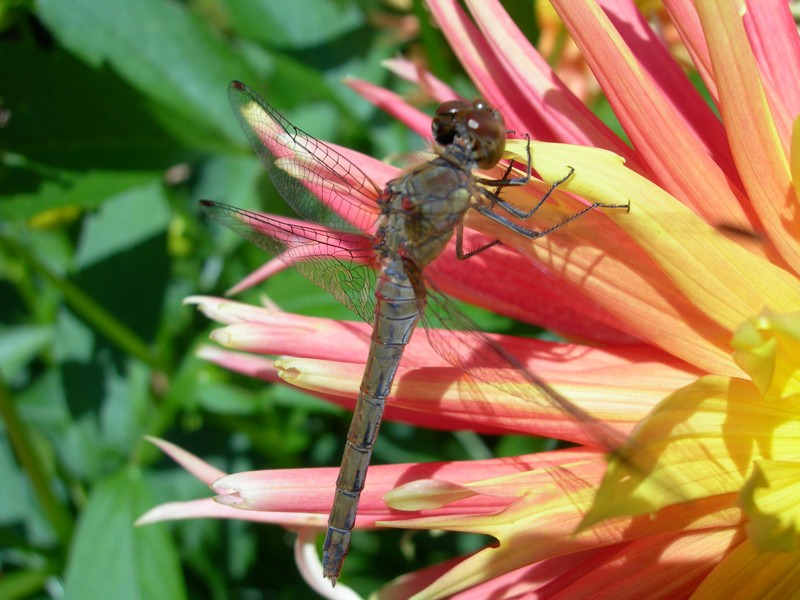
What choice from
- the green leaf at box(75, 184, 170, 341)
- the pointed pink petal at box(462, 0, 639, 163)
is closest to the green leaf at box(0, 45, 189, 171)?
the green leaf at box(75, 184, 170, 341)

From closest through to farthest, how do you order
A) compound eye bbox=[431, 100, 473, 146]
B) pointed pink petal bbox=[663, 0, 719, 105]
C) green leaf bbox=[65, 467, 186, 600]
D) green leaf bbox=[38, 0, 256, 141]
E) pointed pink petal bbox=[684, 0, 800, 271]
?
1. pointed pink petal bbox=[684, 0, 800, 271]
2. pointed pink petal bbox=[663, 0, 719, 105]
3. compound eye bbox=[431, 100, 473, 146]
4. green leaf bbox=[65, 467, 186, 600]
5. green leaf bbox=[38, 0, 256, 141]

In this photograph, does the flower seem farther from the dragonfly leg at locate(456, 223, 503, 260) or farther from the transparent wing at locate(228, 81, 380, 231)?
the transparent wing at locate(228, 81, 380, 231)

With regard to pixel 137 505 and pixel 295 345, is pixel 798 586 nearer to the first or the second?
pixel 295 345

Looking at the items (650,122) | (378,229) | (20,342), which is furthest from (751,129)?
(20,342)

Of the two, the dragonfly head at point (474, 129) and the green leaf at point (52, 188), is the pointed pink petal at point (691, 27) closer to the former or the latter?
the dragonfly head at point (474, 129)

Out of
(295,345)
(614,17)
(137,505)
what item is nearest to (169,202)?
(137,505)

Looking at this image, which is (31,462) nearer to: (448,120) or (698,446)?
(448,120)

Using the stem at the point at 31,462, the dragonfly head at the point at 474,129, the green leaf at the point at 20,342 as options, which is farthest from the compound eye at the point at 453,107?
the green leaf at the point at 20,342
